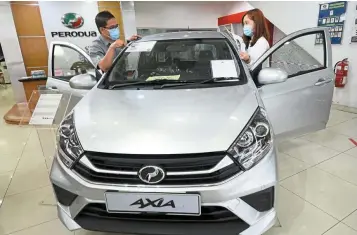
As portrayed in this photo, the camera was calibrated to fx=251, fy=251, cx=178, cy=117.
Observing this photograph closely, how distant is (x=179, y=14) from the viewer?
8.05 m

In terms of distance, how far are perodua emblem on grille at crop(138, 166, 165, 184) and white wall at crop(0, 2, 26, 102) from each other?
463 centimetres

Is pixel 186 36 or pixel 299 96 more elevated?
pixel 186 36

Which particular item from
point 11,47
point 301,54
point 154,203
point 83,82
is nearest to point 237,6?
point 301,54

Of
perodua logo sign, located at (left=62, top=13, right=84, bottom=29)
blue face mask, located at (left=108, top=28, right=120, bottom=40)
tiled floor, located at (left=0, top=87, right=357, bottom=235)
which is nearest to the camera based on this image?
tiled floor, located at (left=0, top=87, right=357, bottom=235)

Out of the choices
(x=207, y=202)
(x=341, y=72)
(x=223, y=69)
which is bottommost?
(x=341, y=72)

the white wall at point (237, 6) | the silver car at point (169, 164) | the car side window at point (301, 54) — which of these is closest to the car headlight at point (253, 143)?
the silver car at point (169, 164)

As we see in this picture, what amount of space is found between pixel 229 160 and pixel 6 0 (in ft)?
16.3

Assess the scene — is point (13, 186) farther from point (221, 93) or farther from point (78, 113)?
point (221, 93)

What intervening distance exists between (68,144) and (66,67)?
4219mm

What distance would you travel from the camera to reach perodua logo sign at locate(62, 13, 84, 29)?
183 inches

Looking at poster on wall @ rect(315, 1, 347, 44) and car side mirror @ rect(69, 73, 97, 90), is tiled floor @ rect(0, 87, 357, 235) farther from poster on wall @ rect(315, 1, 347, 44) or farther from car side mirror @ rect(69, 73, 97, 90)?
poster on wall @ rect(315, 1, 347, 44)

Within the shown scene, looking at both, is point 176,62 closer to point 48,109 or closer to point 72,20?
point 48,109

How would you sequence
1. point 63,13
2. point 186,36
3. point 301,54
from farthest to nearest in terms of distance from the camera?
point 63,13 < point 301,54 < point 186,36

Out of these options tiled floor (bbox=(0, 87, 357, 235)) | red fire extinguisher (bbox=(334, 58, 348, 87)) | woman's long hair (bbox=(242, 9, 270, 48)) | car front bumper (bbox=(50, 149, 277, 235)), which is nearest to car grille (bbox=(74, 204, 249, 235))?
car front bumper (bbox=(50, 149, 277, 235))
